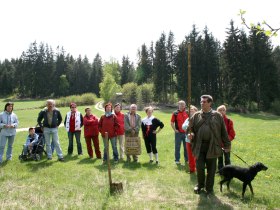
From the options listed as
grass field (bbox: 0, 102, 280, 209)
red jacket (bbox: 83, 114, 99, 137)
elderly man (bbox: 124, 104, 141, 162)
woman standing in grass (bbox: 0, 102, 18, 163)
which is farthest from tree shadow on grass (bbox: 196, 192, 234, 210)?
woman standing in grass (bbox: 0, 102, 18, 163)

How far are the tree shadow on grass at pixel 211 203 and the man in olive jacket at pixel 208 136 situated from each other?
0.76 ft

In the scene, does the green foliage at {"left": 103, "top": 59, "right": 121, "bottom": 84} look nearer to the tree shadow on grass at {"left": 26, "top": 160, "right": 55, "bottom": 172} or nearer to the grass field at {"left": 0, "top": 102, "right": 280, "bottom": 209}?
the tree shadow on grass at {"left": 26, "top": 160, "right": 55, "bottom": 172}

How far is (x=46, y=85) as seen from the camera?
90.1 metres

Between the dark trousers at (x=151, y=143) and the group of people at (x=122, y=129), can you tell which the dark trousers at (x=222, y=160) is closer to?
the group of people at (x=122, y=129)

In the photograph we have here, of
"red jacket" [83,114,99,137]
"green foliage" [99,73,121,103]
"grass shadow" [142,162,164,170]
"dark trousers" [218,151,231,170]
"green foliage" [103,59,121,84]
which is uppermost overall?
"green foliage" [103,59,121,84]

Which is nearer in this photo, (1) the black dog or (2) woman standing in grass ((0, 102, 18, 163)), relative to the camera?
(1) the black dog

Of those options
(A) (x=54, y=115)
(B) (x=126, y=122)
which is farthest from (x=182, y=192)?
(A) (x=54, y=115)

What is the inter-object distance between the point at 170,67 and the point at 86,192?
55930 mm

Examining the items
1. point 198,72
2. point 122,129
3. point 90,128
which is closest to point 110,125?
point 122,129

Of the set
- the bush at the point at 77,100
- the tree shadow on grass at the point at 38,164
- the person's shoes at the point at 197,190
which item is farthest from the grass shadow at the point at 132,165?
the bush at the point at 77,100

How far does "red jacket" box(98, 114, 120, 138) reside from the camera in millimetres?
11125

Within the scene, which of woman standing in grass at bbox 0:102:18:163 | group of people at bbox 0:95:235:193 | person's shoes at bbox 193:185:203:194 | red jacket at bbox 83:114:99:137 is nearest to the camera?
person's shoes at bbox 193:185:203:194

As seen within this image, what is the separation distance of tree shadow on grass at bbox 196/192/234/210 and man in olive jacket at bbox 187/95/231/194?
0.76 ft

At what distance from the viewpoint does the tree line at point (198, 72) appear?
157 ft
